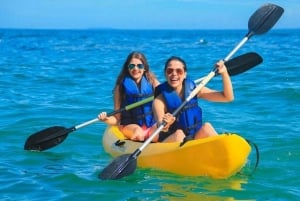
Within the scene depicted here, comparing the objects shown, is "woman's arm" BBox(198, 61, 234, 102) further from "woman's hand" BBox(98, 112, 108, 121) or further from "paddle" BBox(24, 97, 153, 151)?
"paddle" BBox(24, 97, 153, 151)

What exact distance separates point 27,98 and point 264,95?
4347 mm

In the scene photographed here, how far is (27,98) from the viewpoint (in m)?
11.0

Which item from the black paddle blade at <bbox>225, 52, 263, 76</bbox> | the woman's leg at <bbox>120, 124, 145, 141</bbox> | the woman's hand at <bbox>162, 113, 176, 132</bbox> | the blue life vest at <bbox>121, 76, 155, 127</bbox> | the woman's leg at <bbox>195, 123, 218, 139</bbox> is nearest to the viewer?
the woman's hand at <bbox>162, 113, 176, 132</bbox>

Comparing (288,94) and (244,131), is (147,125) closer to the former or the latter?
(244,131)

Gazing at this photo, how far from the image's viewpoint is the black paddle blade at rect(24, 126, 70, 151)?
6.48 meters

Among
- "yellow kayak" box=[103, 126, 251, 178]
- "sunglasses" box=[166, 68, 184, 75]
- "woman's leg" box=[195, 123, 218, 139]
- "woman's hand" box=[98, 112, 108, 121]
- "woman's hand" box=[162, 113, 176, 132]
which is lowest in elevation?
"yellow kayak" box=[103, 126, 251, 178]

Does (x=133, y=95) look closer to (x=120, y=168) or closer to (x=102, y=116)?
(x=102, y=116)

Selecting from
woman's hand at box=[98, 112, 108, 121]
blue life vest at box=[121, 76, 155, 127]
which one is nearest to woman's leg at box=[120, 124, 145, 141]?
blue life vest at box=[121, 76, 155, 127]

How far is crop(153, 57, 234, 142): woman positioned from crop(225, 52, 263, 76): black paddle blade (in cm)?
38

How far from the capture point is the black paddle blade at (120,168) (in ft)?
16.8

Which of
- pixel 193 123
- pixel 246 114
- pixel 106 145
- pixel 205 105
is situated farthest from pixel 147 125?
pixel 205 105

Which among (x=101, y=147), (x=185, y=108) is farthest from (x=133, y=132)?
(x=101, y=147)

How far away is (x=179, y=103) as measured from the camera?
5.37 metres

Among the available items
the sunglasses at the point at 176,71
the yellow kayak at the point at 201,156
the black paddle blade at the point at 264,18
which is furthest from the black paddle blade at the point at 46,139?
the black paddle blade at the point at 264,18
